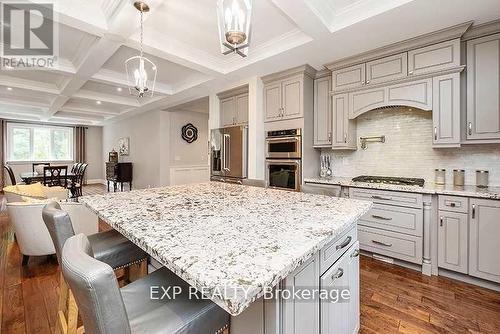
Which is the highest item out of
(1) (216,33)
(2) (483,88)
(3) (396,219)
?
(1) (216,33)

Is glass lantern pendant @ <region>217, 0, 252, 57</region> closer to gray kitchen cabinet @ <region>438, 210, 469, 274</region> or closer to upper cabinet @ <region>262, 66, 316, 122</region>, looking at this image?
upper cabinet @ <region>262, 66, 316, 122</region>

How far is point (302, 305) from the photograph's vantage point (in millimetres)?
888

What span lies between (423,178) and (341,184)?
A: 38.7 inches

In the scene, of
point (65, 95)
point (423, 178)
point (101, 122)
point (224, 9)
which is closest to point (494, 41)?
point (423, 178)

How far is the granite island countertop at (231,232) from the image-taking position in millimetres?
593

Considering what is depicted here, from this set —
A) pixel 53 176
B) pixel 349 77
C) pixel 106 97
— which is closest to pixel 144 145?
pixel 106 97

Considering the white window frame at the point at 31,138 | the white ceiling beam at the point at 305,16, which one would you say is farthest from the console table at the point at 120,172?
the white ceiling beam at the point at 305,16

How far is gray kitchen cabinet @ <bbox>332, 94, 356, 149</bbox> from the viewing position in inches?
125

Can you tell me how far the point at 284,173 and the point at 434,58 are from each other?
85.1 inches

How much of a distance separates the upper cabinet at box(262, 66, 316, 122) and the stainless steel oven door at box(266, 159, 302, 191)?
68 centimetres

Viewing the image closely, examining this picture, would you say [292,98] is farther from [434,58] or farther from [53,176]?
[53,176]

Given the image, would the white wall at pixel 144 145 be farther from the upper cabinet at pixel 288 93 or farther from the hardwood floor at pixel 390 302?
the hardwood floor at pixel 390 302

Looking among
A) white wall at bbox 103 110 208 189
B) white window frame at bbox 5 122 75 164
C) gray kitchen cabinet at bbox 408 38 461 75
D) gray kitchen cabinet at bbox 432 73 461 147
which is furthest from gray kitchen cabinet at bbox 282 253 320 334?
white window frame at bbox 5 122 75 164

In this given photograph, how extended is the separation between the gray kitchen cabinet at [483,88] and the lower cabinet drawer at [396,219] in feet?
3.10
